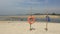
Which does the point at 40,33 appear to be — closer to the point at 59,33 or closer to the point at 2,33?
the point at 59,33

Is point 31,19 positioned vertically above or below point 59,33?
above

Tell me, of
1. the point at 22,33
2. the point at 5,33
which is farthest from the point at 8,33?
the point at 22,33

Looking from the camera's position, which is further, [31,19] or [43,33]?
[31,19]

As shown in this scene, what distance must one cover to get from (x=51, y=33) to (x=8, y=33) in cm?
145

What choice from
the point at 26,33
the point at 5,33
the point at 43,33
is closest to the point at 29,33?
the point at 26,33

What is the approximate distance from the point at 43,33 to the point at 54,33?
15.2 inches

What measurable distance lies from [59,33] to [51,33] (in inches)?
11.5

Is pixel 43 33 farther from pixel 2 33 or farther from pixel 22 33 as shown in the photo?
pixel 2 33

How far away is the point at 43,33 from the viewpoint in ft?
16.5

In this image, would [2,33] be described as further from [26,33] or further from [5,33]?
[26,33]

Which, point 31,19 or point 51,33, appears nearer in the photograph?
point 51,33

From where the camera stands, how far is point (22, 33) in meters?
5.00

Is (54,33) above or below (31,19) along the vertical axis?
below

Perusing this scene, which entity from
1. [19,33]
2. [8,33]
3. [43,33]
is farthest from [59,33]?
[8,33]
